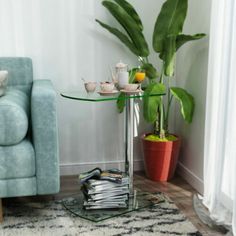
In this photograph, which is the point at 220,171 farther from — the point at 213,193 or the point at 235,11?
the point at 235,11

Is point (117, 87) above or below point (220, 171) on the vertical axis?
above

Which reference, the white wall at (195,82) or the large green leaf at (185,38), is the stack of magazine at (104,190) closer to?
the white wall at (195,82)

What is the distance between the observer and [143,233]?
1896mm

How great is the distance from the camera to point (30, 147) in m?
1.96

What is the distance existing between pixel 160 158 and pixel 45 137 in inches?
37.0

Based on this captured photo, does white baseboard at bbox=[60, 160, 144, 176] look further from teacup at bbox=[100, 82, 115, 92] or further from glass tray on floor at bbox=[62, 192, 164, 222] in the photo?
teacup at bbox=[100, 82, 115, 92]

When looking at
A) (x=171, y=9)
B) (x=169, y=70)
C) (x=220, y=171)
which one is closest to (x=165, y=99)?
(x=169, y=70)

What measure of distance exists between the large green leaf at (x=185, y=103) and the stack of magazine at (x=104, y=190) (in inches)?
23.2

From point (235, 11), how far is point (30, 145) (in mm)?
1241

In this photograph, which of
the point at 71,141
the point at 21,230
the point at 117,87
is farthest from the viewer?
the point at 71,141

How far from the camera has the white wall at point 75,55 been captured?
102 inches

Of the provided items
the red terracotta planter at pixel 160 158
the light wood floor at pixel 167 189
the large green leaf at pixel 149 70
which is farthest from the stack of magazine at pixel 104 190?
the large green leaf at pixel 149 70

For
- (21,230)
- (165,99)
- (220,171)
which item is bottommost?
(21,230)

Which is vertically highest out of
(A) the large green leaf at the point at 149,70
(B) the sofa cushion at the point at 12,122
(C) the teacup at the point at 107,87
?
(A) the large green leaf at the point at 149,70
